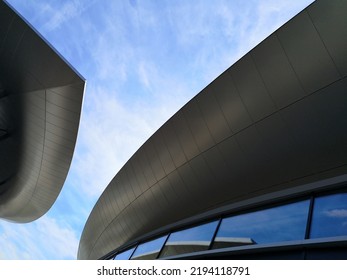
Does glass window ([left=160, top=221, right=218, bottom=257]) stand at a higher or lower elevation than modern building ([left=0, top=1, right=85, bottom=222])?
lower

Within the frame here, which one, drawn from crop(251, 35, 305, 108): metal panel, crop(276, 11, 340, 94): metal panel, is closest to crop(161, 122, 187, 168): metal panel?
crop(251, 35, 305, 108): metal panel

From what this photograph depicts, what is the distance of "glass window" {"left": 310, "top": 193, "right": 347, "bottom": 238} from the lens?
16.9 feet

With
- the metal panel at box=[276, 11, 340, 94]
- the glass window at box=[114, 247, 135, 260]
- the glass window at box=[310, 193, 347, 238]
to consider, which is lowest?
the glass window at box=[310, 193, 347, 238]

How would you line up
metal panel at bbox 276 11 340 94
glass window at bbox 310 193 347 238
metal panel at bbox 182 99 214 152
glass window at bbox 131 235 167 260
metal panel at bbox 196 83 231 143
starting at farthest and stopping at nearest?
1. glass window at bbox 131 235 167 260
2. metal panel at bbox 182 99 214 152
3. metal panel at bbox 196 83 231 143
4. metal panel at bbox 276 11 340 94
5. glass window at bbox 310 193 347 238

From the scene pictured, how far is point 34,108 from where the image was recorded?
15117 mm

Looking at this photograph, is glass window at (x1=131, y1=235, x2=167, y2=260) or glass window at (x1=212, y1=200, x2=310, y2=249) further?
glass window at (x1=131, y1=235, x2=167, y2=260)

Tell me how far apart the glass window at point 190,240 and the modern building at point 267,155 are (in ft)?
0.13

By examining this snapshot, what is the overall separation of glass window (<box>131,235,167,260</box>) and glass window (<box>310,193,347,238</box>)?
5.34 metres

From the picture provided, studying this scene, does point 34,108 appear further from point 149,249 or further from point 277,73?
point 277,73

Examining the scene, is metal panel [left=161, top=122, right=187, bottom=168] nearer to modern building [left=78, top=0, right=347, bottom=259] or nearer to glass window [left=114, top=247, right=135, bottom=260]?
modern building [left=78, top=0, right=347, bottom=259]

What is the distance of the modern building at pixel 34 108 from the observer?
11.9 m

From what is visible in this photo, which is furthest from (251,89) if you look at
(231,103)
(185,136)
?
(185,136)

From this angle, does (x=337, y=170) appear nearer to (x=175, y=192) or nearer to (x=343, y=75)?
(x=343, y=75)
